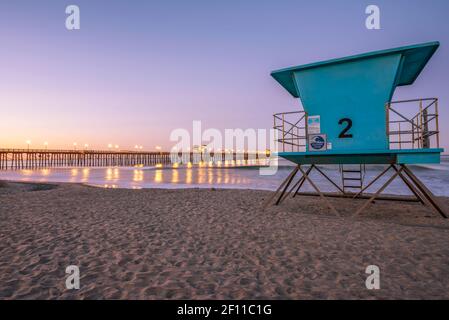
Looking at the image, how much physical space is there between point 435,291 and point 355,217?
15.6 ft

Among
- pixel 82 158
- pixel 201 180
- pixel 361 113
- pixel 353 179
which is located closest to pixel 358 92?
pixel 361 113

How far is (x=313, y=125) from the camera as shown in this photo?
8.39 m

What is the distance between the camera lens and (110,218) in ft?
26.9

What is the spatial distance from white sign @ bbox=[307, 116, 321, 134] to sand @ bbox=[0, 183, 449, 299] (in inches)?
114

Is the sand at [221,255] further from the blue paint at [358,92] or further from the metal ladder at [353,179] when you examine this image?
the blue paint at [358,92]

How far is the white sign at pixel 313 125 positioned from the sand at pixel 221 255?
114 inches

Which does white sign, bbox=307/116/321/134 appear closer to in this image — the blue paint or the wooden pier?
the blue paint

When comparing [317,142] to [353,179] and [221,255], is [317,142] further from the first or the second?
[221,255]

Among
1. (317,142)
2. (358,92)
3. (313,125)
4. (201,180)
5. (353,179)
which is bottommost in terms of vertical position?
(201,180)

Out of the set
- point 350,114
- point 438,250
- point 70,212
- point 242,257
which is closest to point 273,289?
point 242,257

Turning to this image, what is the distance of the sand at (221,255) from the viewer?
3590 mm

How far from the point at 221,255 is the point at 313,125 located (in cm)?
554

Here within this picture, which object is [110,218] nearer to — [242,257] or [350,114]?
→ [242,257]

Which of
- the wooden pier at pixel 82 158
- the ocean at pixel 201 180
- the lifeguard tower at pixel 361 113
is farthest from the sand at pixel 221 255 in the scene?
the wooden pier at pixel 82 158
